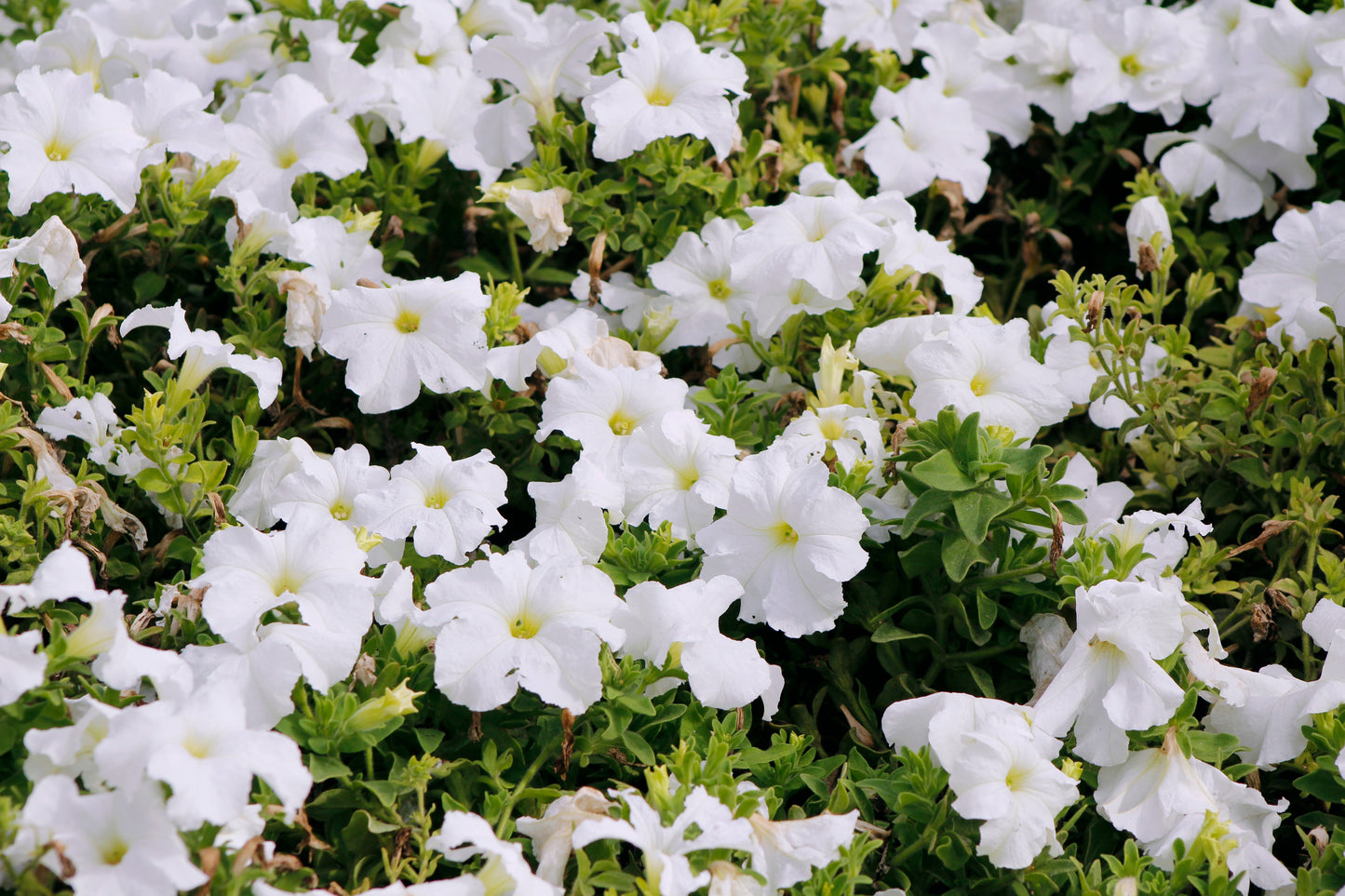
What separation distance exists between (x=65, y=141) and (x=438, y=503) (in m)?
1.00

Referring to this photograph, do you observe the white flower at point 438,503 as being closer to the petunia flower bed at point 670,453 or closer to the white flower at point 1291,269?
the petunia flower bed at point 670,453

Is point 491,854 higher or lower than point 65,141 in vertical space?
lower

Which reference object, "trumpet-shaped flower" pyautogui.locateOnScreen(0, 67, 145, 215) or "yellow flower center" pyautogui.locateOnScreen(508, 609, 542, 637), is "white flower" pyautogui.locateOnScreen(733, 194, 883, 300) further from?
"trumpet-shaped flower" pyautogui.locateOnScreen(0, 67, 145, 215)

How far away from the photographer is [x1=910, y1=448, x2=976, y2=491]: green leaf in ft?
5.63

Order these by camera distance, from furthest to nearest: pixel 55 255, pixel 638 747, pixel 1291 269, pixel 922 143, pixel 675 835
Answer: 1. pixel 922 143
2. pixel 1291 269
3. pixel 55 255
4. pixel 638 747
5. pixel 675 835

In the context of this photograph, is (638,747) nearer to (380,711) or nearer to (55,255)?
(380,711)

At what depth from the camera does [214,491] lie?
1893 mm

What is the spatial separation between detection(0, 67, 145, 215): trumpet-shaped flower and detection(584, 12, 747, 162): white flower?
2.79 ft

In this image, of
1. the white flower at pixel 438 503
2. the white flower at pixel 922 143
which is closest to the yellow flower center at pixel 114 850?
the white flower at pixel 438 503

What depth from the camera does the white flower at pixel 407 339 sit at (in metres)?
2.03

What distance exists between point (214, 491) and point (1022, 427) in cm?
133

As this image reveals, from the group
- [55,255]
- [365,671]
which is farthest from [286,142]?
[365,671]

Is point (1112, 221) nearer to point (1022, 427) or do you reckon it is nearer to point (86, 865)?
point (1022, 427)

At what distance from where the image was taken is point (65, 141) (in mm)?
2125
